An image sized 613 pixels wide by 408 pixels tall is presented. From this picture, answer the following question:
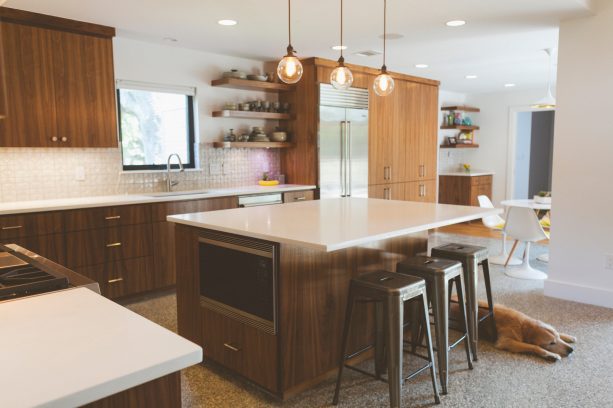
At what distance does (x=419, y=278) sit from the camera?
2.39 meters

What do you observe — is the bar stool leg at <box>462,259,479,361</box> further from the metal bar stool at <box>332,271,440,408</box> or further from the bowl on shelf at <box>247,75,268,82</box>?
the bowl on shelf at <box>247,75,268,82</box>

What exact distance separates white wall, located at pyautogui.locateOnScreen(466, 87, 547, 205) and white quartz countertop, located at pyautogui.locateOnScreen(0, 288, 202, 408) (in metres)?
8.79

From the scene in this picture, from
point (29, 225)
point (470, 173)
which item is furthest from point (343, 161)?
point (470, 173)

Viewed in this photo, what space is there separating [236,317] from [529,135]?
8.48 meters

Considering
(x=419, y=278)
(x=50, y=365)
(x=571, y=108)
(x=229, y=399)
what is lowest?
(x=229, y=399)

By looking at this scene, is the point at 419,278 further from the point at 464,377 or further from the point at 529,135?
the point at 529,135

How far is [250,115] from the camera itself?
5098 millimetres

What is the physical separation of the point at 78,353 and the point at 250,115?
4.31 m

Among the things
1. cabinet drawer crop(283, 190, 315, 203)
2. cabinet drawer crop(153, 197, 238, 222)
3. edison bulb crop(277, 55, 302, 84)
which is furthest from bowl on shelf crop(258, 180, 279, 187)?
edison bulb crop(277, 55, 302, 84)

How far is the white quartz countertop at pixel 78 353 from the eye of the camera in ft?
2.74

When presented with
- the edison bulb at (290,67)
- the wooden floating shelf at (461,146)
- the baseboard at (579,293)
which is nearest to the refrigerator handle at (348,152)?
the baseboard at (579,293)

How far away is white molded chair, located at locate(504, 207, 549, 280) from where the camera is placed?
483 centimetres

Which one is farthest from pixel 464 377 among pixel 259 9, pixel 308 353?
pixel 259 9

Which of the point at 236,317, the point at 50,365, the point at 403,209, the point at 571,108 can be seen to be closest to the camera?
the point at 50,365
